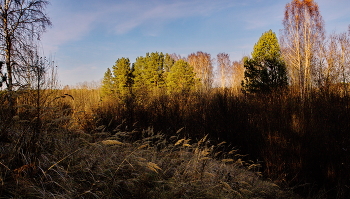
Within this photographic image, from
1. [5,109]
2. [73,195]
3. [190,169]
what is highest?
[5,109]

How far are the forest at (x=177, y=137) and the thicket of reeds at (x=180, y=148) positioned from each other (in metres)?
0.03

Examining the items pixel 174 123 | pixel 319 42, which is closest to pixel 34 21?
pixel 174 123

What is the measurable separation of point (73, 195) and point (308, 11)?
26.3 metres

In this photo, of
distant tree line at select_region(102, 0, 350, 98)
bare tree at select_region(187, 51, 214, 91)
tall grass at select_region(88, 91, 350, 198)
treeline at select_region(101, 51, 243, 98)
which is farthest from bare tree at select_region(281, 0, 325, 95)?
bare tree at select_region(187, 51, 214, 91)

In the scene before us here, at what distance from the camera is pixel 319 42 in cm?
2283

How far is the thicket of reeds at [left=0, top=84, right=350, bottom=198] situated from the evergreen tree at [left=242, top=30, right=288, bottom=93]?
9.58m

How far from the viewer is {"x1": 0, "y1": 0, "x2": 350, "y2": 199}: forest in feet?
9.38

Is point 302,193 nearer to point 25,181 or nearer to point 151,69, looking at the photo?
point 25,181

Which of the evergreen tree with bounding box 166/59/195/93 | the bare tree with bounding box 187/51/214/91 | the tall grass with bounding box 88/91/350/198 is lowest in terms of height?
the tall grass with bounding box 88/91/350/198

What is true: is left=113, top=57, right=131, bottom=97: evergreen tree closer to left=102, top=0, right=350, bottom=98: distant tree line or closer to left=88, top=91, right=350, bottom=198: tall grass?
left=102, top=0, right=350, bottom=98: distant tree line

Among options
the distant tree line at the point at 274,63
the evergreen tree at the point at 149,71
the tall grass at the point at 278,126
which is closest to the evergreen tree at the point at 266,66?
the distant tree line at the point at 274,63

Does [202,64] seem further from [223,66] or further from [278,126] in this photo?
[278,126]

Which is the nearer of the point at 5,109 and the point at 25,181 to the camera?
the point at 25,181

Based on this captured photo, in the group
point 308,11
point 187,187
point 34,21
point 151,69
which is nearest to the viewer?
point 187,187
